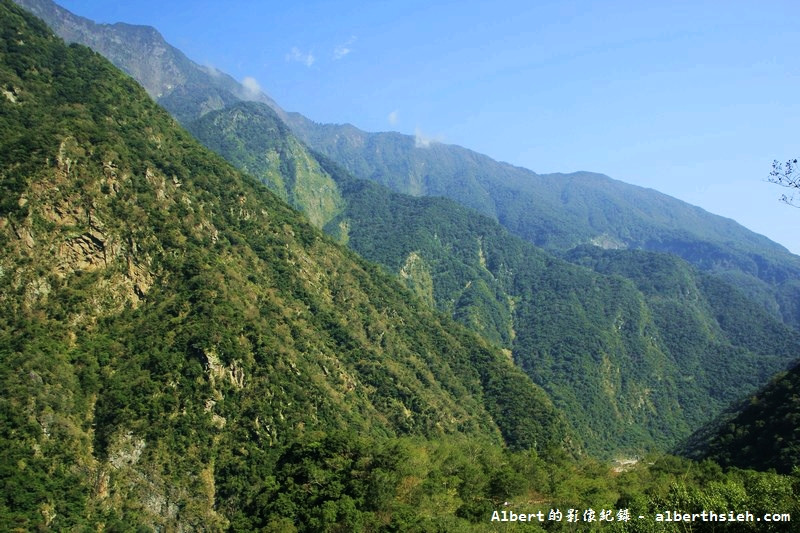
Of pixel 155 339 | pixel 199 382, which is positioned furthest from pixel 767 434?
pixel 155 339

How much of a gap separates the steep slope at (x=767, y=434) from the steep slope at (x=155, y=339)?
4301cm

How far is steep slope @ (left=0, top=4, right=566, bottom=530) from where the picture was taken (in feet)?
266

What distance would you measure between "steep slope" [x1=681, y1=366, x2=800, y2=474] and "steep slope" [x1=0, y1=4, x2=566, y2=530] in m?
43.0

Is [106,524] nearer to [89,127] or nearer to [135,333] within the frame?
[135,333]

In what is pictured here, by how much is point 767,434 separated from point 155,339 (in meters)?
106

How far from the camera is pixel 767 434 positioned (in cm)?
10488

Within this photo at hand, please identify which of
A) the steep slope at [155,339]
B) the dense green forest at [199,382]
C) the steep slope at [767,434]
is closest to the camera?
the dense green forest at [199,382]

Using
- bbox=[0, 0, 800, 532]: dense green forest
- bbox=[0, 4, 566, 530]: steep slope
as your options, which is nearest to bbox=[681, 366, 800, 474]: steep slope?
bbox=[0, 0, 800, 532]: dense green forest

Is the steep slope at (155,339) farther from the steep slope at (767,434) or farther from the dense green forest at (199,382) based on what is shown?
the steep slope at (767,434)

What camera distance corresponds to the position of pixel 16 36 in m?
126

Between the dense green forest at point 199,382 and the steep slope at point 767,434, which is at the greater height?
the dense green forest at point 199,382

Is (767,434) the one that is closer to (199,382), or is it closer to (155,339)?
(199,382)

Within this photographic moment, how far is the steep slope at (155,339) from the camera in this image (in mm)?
80938

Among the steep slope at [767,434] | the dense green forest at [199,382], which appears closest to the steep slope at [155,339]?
the dense green forest at [199,382]
